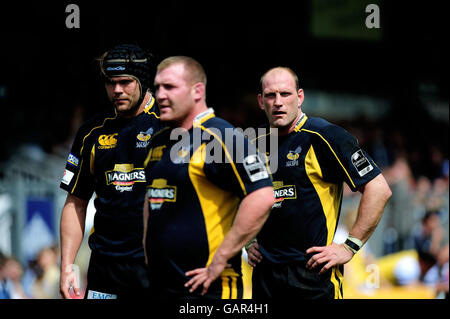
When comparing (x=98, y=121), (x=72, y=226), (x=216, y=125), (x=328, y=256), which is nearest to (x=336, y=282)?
(x=328, y=256)

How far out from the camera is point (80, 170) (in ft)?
17.5

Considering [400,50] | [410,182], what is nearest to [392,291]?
[410,182]

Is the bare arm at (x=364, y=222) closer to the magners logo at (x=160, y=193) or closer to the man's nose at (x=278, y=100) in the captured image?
the man's nose at (x=278, y=100)

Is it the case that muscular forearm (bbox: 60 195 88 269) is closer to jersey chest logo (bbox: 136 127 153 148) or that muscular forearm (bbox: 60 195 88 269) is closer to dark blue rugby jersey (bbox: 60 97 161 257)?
dark blue rugby jersey (bbox: 60 97 161 257)

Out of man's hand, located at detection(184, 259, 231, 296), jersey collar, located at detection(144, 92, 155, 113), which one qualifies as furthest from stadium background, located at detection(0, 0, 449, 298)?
man's hand, located at detection(184, 259, 231, 296)

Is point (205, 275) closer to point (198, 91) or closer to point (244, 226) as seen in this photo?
point (244, 226)

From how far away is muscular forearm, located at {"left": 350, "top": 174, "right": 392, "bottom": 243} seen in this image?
16.4ft

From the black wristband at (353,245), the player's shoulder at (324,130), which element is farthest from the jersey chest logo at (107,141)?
the black wristband at (353,245)

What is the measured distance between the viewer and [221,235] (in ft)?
13.4

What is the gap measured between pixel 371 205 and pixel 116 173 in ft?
6.16

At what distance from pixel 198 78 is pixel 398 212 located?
8260mm

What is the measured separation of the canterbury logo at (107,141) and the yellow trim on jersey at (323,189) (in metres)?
1.45

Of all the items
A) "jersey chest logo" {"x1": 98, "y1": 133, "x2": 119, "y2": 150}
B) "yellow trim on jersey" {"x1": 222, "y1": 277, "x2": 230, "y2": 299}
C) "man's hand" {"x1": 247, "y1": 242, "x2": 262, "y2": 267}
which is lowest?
"yellow trim on jersey" {"x1": 222, "y1": 277, "x2": 230, "y2": 299}

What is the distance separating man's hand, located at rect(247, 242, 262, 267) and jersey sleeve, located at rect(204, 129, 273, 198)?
143 cm
